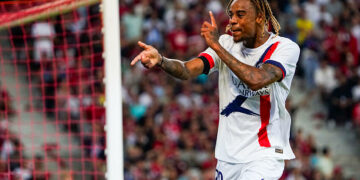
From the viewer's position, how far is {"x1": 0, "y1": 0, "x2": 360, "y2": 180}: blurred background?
12992 mm

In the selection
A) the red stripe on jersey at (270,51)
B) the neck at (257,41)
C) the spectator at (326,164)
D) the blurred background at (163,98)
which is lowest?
the spectator at (326,164)

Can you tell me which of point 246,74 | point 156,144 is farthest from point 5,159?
point 246,74

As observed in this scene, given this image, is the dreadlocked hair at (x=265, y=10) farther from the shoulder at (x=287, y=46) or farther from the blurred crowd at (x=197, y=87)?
the blurred crowd at (x=197, y=87)

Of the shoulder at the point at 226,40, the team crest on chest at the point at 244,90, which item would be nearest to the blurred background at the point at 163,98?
the shoulder at the point at 226,40

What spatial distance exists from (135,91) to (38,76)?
2.49 meters

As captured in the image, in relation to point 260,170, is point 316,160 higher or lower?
lower

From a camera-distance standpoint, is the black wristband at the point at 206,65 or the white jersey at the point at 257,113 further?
the black wristband at the point at 206,65

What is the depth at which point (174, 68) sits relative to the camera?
543cm

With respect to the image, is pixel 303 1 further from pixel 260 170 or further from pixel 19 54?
pixel 260 170

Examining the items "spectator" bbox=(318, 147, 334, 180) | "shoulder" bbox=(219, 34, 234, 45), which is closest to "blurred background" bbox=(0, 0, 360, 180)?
"spectator" bbox=(318, 147, 334, 180)

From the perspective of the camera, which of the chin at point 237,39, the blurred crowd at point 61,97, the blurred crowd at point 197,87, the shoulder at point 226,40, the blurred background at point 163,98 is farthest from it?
the blurred crowd at point 197,87

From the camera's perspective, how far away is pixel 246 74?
508 centimetres

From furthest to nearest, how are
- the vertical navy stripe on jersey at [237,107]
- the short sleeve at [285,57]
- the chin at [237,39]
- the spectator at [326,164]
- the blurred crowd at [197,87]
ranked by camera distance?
the spectator at [326,164] → the blurred crowd at [197,87] → the vertical navy stripe on jersey at [237,107] → the chin at [237,39] → the short sleeve at [285,57]

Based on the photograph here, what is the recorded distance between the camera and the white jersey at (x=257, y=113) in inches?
216
